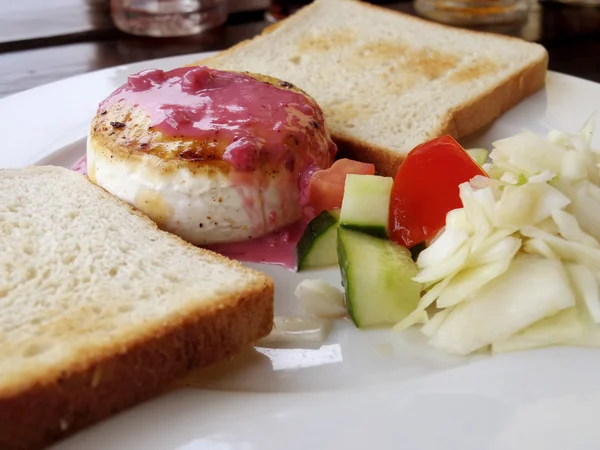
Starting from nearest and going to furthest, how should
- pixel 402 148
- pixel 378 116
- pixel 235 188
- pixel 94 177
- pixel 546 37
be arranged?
pixel 235 188 < pixel 94 177 < pixel 402 148 < pixel 378 116 < pixel 546 37

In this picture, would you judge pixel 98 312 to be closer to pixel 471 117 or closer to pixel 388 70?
pixel 471 117

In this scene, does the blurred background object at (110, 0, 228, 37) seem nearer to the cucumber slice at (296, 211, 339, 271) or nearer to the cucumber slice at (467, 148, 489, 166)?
the cucumber slice at (467, 148, 489, 166)

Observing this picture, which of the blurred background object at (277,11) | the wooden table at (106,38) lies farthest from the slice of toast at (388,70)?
the blurred background object at (277,11)

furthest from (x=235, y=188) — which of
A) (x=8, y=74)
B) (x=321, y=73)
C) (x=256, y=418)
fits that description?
(x=8, y=74)

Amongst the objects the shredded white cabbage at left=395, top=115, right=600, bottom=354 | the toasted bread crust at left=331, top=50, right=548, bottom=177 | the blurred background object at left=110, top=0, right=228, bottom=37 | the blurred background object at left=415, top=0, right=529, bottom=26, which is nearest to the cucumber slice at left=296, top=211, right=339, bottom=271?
the shredded white cabbage at left=395, top=115, right=600, bottom=354

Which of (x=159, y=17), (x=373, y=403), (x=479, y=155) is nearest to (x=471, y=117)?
(x=479, y=155)

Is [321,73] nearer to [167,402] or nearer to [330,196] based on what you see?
[330,196]

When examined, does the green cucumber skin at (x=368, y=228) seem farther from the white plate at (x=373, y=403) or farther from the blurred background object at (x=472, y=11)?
the blurred background object at (x=472, y=11)
